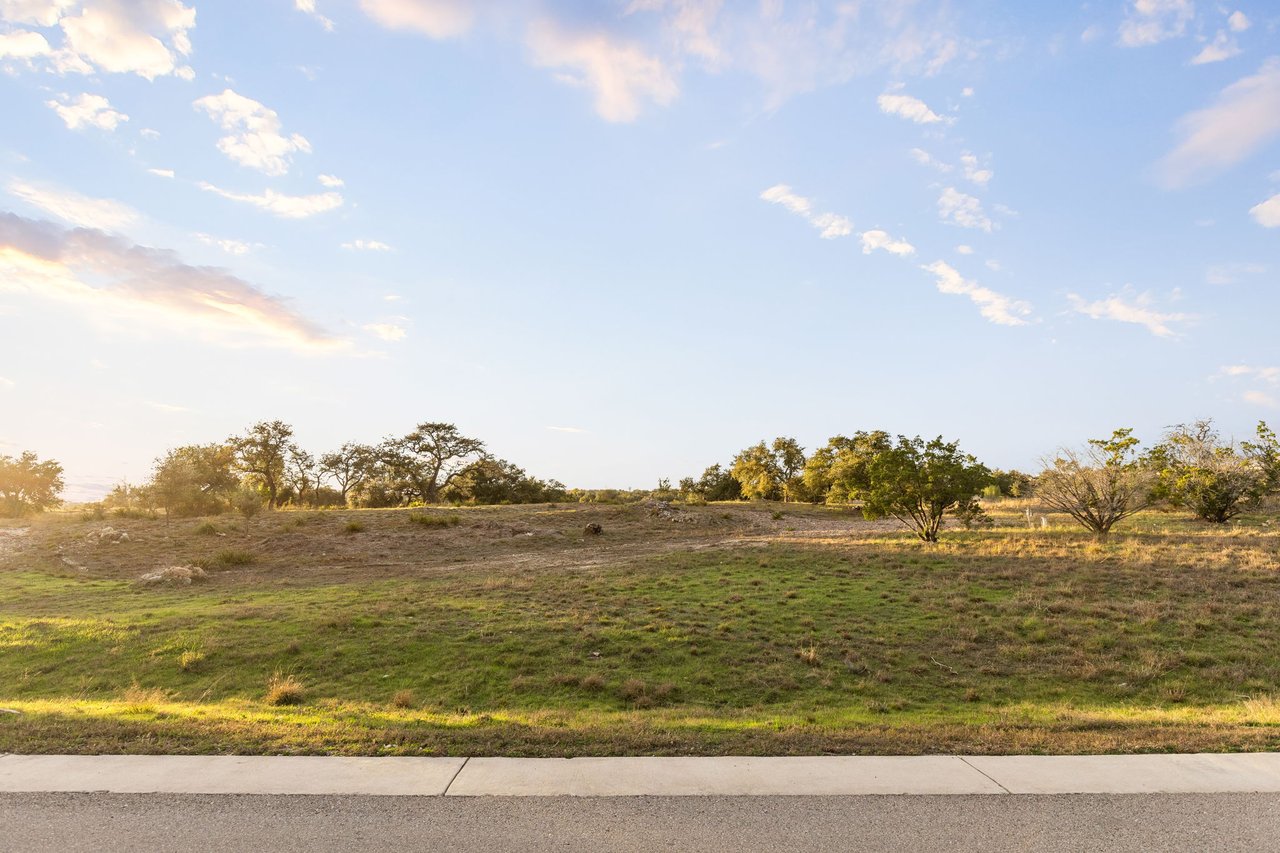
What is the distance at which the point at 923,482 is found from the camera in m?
31.7

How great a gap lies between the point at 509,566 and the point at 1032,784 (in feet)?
82.3

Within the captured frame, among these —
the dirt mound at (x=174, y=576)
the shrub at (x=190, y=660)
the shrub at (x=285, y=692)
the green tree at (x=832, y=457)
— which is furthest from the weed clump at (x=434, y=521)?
the green tree at (x=832, y=457)

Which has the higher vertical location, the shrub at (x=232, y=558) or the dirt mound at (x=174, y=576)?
the shrub at (x=232, y=558)

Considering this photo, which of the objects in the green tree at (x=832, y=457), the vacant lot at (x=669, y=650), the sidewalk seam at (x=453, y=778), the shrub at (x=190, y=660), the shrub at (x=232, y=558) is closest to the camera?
the sidewalk seam at (x=453, y=778)

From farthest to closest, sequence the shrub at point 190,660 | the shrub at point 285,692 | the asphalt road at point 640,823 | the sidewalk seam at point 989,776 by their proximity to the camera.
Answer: the shrub at point 190,660
the shrub at point 285,692
the sidewalk seam at point 989,776
the asphalt road at point 640,823

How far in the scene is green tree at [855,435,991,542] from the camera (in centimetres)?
3139

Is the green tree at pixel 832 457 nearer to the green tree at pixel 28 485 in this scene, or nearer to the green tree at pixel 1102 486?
the green tree at pixel 1102 486

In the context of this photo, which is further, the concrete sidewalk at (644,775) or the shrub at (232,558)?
the shrub at (232,558)

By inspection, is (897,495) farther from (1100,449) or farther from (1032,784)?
(1032,784)

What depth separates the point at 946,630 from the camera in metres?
18.0

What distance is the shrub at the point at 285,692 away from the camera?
42.0 ft

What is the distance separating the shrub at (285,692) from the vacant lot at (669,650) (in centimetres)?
4

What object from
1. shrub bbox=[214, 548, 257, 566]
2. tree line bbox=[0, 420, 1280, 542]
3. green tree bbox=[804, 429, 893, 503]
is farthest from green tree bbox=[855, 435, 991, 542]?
shrub bbox=[214, 548, 257, 566]

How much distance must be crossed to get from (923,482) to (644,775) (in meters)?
28.6
